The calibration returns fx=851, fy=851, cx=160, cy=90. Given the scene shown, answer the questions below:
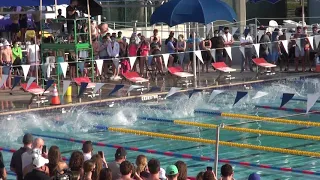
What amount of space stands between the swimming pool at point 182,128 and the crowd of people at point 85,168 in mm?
3969

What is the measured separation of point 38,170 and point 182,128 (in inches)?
366

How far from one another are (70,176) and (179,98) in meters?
12.8

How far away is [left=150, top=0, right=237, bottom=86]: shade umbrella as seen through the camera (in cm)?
2336

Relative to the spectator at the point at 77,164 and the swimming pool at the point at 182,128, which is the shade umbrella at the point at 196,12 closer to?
the swimming pool at the point at 182,128

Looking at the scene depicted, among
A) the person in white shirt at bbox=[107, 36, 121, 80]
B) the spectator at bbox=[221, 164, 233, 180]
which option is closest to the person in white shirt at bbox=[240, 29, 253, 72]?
the person in white shirt at bbox=[107, 36, 121, 80]

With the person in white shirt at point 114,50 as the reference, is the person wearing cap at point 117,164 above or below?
below

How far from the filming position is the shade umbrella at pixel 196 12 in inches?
920

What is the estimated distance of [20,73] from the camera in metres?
24.5

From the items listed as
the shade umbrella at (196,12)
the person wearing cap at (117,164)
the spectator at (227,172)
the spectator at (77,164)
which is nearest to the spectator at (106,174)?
the spectator at (77,164)

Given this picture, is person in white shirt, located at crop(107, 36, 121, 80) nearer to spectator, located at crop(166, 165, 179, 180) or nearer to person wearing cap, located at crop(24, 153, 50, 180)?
person wearing cap, located at crop(24, 153, 50, 180)

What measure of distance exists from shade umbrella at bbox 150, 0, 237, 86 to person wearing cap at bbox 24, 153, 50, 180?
13.8 meters

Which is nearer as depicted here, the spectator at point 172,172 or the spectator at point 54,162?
the spectator at point 172,172

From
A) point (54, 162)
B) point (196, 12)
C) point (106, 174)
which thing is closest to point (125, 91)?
point (196, 12)

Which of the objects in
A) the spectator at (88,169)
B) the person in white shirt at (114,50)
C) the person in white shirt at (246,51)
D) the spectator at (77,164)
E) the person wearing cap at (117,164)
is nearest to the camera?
the spectator at (88,169)
